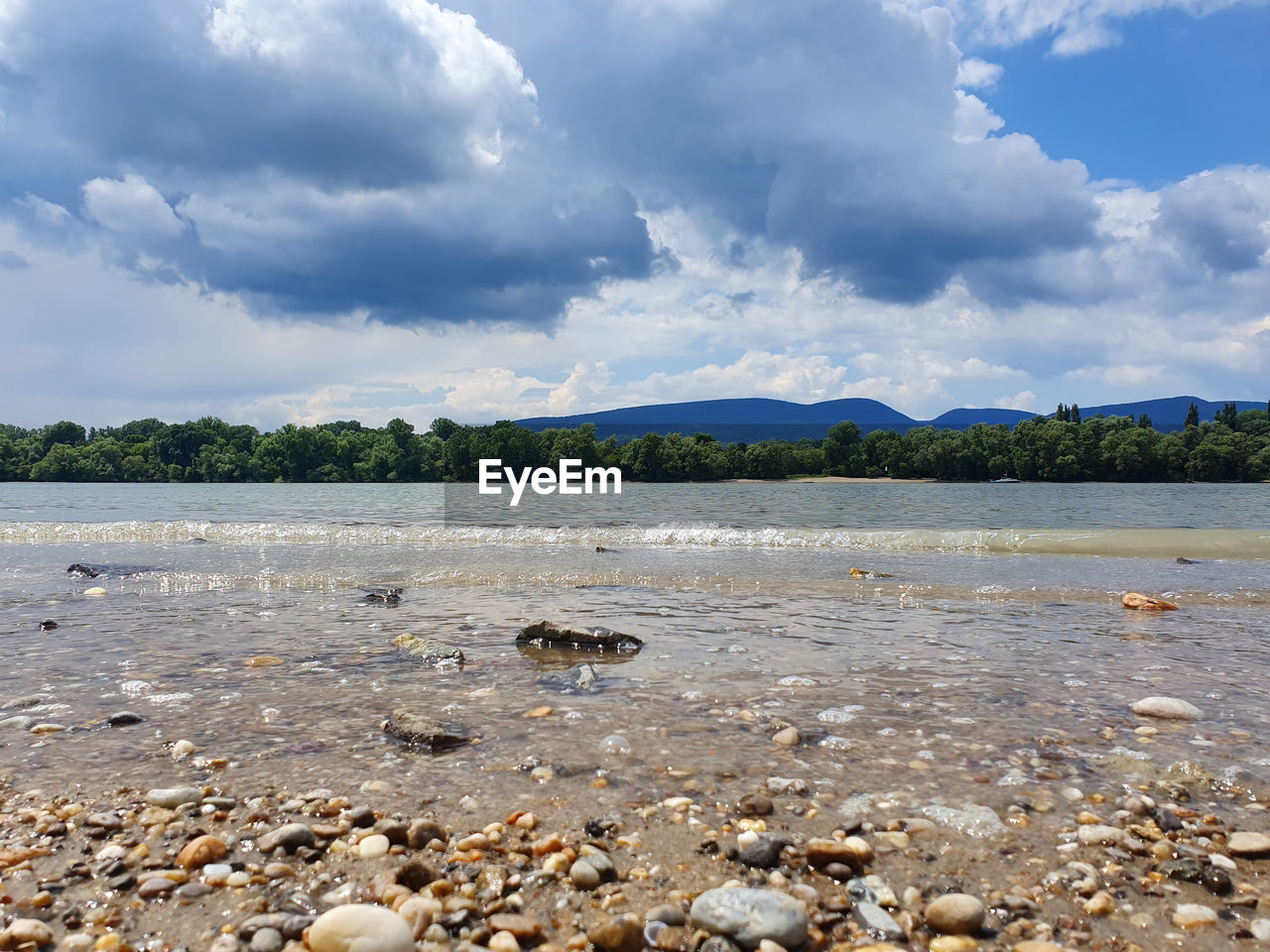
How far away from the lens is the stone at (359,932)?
7.80ft

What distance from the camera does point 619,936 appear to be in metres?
2.48

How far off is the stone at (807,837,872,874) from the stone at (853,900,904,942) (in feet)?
0.76

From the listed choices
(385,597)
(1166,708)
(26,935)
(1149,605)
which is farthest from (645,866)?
(1149,605)

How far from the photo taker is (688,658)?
7.14m

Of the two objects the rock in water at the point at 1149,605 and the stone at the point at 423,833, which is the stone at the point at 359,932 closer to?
the stone at the point at 423,833

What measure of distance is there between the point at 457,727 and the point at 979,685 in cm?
432

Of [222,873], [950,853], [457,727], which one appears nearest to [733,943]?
[950,853]

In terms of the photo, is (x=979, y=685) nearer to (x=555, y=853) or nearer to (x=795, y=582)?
(x=555, y=853)

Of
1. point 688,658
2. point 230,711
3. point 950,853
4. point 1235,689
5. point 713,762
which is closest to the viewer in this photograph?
point 950,853

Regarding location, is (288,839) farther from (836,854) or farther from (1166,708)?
(1166,708)

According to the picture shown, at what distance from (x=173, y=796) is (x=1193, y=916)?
457 cm

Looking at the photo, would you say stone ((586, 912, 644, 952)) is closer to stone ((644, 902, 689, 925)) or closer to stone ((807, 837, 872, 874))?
stone ((644, 902, 689, 925))

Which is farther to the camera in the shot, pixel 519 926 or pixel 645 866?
pixel 645 866

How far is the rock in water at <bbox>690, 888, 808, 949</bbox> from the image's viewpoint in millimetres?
2504
